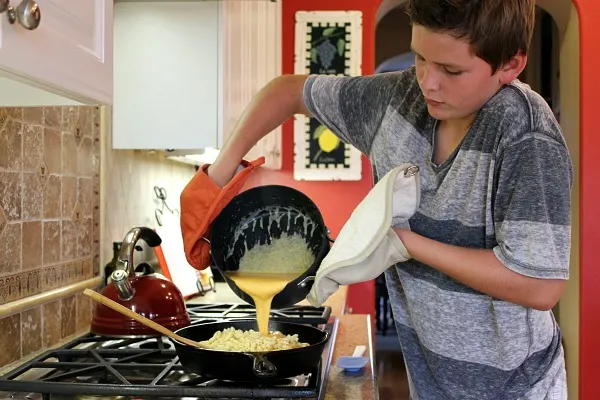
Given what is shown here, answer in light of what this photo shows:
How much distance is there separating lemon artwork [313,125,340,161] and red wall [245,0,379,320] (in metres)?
0.15

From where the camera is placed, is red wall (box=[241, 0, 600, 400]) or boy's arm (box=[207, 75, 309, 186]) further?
red wall (box=[241, 0, 600, 400])

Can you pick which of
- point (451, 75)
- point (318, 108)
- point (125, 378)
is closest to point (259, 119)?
point (318, 108)

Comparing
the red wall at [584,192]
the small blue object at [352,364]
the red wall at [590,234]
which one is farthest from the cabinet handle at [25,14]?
the red wall at [590,234]

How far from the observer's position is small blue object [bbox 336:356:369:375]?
1.45m

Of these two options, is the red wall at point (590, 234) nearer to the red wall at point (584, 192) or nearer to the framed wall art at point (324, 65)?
the red wall at point (584, 192)

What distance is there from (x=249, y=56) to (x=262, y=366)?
174 cm

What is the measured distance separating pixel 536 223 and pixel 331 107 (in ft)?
1.72

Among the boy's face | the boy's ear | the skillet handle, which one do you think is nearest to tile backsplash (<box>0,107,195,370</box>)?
the skillet handle

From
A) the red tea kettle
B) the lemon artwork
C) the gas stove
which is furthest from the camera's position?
the lemon artwork

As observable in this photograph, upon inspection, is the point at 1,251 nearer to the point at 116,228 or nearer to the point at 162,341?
the point at 162,341

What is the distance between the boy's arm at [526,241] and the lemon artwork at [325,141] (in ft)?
8.93

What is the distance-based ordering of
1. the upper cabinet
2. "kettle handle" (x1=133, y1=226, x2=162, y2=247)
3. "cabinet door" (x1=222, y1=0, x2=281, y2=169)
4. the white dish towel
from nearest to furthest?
the white dish towel < "kettle handle" (x1=133, y1=226, x2=162, y2=247) < the upper cabinet < "cabinet door" (x1=222, y1=0, x2=281, y2=169)

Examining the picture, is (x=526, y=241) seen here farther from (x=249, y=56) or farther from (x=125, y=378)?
(x=249, y=56)

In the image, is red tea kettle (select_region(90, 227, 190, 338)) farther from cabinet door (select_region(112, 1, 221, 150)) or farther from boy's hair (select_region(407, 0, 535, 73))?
boy's hair (select_region(407, 0, 535, 73))
